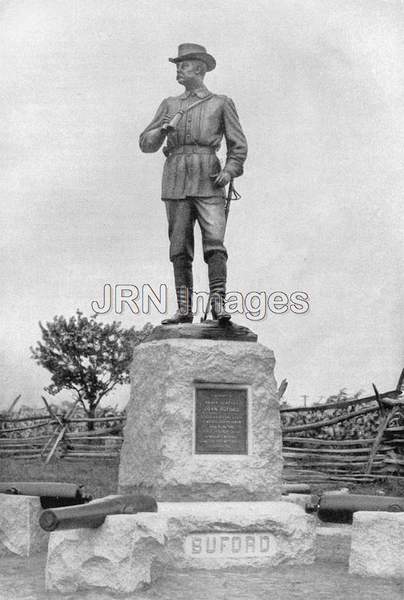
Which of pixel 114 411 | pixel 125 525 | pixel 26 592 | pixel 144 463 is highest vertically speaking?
pixel 114 411

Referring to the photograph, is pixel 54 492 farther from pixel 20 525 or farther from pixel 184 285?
pixel 184 285

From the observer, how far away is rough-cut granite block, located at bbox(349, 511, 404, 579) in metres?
5.55

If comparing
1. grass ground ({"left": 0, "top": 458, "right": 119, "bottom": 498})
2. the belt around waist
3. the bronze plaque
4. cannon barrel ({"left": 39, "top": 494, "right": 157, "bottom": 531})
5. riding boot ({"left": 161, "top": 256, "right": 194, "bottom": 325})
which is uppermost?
the belt around waist

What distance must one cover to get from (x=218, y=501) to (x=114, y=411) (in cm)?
1550

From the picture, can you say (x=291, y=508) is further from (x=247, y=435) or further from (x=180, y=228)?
(x=180, y=228)

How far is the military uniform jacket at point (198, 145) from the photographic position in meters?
6.98

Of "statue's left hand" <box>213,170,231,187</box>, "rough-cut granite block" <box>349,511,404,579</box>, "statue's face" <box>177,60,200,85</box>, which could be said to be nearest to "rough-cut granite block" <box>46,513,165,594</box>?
"rough-cut granite block" <box>349,511,404,579</box>

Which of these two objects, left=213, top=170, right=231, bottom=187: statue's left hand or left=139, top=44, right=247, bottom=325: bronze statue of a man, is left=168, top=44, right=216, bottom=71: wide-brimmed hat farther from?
left=213, top=170, right=231, bottom=187: statue's left hand

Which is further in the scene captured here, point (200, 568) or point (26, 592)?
point (200, 568)

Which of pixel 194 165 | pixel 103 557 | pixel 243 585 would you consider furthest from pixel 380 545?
pixel 194 165

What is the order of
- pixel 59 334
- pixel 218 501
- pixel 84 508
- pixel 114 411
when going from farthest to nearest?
pixel 59 334
pixel 114 411
pixel 218 501
pixel 84 508

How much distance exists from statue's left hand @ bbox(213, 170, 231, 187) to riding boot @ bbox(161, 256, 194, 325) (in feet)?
2.26

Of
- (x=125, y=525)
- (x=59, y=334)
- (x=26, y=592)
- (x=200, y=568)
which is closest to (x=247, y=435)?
(x=200, y=568)

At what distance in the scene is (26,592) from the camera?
16.5 ft
